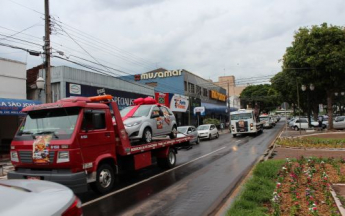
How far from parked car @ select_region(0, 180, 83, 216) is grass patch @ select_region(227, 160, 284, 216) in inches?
139

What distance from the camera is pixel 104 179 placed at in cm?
802

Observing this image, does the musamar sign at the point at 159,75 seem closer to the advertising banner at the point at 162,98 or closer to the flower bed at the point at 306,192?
the advertising banner at the point at 162,98

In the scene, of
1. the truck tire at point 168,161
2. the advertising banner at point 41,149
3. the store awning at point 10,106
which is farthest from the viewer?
the store awning at point 10,106

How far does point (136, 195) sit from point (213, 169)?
4438 millimetres

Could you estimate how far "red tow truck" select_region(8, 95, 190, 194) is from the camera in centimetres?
707

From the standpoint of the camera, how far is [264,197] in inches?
251

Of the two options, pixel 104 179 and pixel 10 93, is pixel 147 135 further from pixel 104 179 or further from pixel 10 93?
pixel 10 93

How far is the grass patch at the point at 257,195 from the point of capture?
556 cm

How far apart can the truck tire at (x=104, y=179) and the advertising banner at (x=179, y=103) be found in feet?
87.8

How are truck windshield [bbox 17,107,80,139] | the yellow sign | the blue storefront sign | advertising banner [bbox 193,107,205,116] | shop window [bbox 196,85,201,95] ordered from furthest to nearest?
the yellow sign
shop window [bbox 196,85,201,95]
advertising banner [bbox 193,107,205,116]
the blue storefront sign
truck windshield [bbox 17,107,80,139]

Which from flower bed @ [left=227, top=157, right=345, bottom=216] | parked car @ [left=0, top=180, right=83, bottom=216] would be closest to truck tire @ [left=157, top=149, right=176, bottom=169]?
flower bed @ [left=227, top=157, right=345, bottom=216]

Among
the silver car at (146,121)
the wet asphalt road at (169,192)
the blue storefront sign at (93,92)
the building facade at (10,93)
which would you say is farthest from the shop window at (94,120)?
the building facade at (10,93)

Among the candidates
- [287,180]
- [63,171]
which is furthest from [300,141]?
[63,171]

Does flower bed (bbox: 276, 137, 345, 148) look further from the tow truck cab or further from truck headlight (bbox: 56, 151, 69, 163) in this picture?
truck headlight (bbox: 56, 151, 69, 163)
